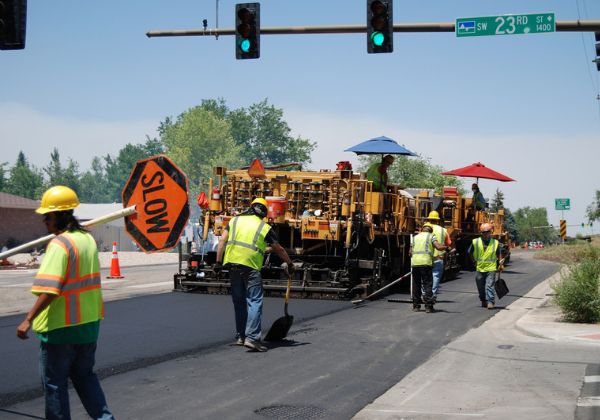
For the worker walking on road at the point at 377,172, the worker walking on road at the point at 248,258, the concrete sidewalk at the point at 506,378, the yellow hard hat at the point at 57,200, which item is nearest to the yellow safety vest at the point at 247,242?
the worker walking on road at the point at 248,258

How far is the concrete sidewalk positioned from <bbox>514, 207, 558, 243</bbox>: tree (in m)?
90.9

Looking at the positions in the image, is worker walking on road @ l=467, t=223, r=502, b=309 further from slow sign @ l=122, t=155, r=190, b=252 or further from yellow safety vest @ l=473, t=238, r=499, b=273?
slow sign @ l=122, t=155, r=190, b=252

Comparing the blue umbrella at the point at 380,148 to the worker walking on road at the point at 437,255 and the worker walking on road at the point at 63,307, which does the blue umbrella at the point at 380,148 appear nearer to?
the worker walking on road at the point at 437,255

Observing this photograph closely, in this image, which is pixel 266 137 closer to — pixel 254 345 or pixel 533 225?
pixel 533 225

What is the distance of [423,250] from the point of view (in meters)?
15.6

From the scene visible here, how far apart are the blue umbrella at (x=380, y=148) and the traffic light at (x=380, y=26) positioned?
20.3 feet

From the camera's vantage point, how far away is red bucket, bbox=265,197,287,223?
1747 centimetres

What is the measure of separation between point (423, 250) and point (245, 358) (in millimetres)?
6366

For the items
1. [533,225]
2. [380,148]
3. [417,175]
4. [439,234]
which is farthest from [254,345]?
[533,225]

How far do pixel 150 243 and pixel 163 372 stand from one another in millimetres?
3932

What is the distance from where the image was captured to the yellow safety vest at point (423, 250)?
15594 millimetres

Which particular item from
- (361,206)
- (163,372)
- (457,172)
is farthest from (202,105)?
(163,372)

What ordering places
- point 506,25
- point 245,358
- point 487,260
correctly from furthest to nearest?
1. point 487,260
2. point 506,25
3. point 245,358

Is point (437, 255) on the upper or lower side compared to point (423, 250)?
lower
